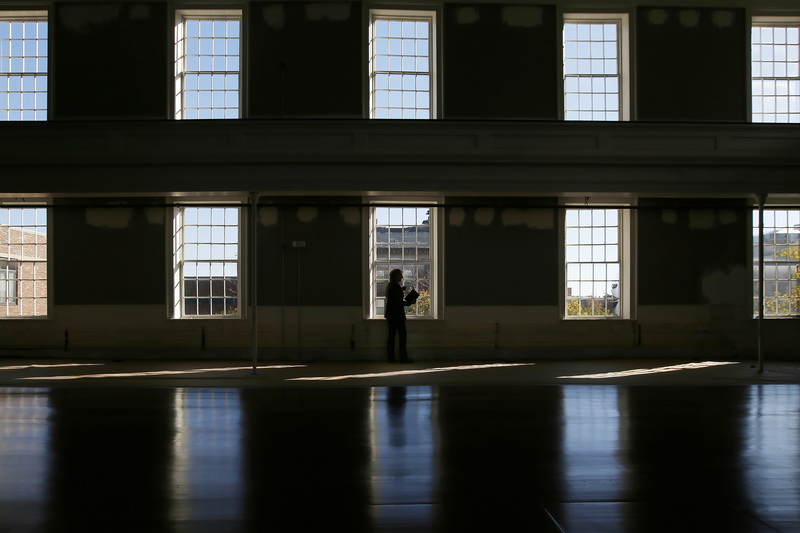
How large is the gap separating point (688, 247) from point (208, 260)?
11.1m

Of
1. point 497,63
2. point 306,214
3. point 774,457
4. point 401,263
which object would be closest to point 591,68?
point 497,63

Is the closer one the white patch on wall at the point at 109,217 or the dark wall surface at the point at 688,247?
the white patch on wall at the point at 109,217

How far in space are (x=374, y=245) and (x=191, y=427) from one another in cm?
769

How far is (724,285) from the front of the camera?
14.0 m

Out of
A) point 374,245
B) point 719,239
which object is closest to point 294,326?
point 374,245

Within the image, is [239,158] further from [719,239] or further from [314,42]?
[719,239]

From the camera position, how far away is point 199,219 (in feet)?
46.6

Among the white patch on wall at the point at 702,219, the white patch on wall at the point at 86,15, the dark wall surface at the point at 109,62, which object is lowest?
the white patch on wall at the point at 702,219

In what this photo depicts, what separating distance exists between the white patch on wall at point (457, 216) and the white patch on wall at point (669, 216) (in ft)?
15.1

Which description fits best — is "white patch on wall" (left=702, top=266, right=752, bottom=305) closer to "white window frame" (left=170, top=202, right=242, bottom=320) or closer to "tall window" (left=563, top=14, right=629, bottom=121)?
"tall window" (left=563, top=14, right=629, bottom=121)

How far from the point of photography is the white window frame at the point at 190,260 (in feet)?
45.4

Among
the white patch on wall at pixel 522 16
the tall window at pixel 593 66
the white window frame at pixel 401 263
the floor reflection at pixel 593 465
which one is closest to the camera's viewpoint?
the floor reflection at pixel 593 465

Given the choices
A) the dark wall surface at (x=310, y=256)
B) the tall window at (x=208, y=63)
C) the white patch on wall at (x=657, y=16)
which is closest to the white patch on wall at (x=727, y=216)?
the white patch on wall at (x=657, y=16)

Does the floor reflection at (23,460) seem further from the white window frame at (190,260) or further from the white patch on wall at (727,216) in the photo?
the white patch on wall at (727,216)
